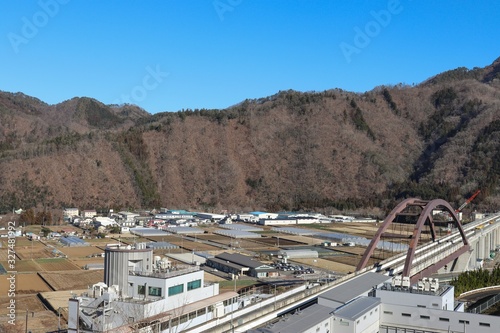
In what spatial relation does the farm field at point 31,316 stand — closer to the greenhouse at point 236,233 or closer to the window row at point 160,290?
the window row at point 160,290

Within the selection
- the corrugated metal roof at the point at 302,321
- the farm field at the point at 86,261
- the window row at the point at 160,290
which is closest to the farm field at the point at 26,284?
the farm field at the point at 86,261

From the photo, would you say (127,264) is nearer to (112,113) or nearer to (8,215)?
(8,215)

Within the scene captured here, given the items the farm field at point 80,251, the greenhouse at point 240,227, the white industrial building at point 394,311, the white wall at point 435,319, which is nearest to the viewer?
the white industrial building at point 394,311

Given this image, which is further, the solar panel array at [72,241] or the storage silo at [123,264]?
the solar panel array at [72,241]

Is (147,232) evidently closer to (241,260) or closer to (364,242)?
(241,260)

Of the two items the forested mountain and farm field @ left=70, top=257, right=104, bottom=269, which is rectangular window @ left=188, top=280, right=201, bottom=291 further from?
the forested mountain

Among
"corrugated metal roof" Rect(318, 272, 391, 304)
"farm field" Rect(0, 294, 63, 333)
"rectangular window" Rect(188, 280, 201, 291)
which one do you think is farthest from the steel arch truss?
"farm field" Rect(0, 294, 63, 333)

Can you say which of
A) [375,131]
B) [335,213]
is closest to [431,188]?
[335,213]
